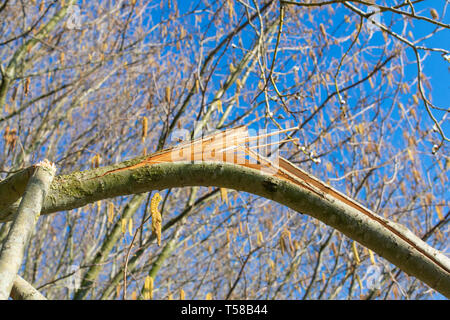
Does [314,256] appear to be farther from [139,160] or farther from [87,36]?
[139,160]

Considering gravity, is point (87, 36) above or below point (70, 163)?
above

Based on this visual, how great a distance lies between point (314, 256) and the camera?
592 centimetres

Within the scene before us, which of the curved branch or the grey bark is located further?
the curved branch

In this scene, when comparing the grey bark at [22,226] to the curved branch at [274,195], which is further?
the curved branch at [274,195]

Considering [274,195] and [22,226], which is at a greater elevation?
[274,195]

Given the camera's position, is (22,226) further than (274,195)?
No

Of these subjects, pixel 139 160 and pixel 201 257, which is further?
pixel 201 257
